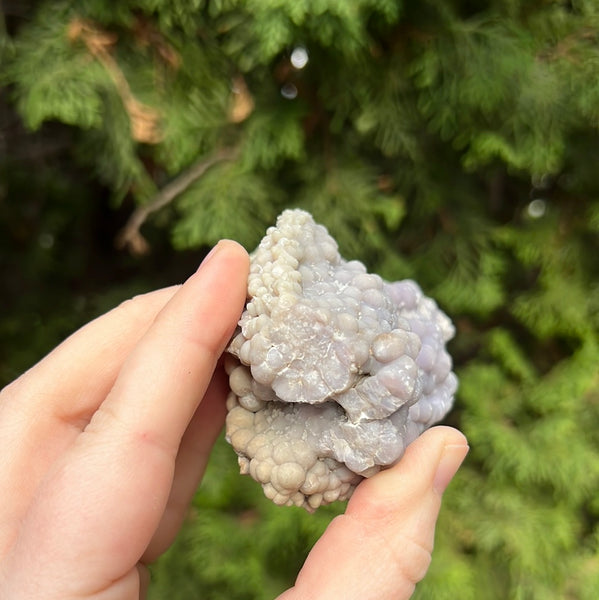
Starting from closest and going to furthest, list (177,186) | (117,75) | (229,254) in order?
(229,254) < (117,75) < (177,186)

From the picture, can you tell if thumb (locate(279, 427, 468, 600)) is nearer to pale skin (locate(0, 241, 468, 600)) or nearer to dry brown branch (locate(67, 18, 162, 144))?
pale skin (locate(0, 241, 468, 600))

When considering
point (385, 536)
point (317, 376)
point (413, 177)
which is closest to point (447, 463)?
point (385, 536)

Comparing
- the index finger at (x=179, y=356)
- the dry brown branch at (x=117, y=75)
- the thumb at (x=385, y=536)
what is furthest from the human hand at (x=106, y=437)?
the dry brown branch at (x=117, y=75)

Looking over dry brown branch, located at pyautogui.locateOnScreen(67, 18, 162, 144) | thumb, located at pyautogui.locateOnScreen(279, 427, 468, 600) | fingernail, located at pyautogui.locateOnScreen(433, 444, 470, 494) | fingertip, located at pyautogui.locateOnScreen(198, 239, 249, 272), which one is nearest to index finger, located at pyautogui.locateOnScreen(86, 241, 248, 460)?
fingertip, located at pyautogui.locateOnScreen(198, 239, 249, 272)

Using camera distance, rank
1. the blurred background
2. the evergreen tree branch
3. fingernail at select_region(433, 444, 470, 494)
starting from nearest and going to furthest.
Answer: fingernail at select_region(433, 444, 470, 494) → the blurred background → the evergreen tree branch

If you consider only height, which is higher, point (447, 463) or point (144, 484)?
point (144, 484)

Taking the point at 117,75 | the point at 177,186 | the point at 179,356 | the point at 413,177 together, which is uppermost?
the point at 117,75

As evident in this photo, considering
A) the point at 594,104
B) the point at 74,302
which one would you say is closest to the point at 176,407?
the point at 594,104

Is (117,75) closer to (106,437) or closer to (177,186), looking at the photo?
(177,186)
